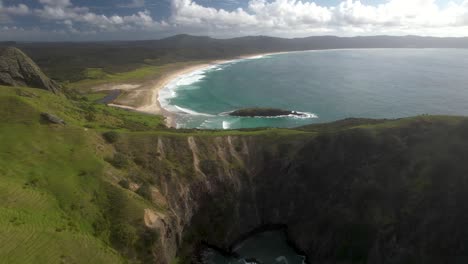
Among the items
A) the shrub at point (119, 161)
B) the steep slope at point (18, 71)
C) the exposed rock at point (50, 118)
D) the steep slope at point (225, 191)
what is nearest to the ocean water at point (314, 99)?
the steep slope at point (18, 71)

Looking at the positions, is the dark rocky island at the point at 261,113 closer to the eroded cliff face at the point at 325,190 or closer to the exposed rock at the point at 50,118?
the eroded cliff face at the point at 325,190

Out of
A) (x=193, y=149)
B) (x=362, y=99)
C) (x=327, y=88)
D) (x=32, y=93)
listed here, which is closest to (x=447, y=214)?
(x=193, y=149)

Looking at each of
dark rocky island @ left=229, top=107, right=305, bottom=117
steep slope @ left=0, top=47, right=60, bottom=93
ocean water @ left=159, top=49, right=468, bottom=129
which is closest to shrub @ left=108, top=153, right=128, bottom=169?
steep slope @ left=0, top=47, right=60, bottom=93

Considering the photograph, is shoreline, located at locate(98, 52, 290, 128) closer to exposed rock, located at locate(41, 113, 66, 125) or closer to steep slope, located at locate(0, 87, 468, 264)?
exposed rock, located at locate(41, 113, 66, 125)

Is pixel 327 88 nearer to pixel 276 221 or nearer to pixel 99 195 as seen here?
pixel 276 221

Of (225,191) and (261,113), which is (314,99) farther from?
(225,191)

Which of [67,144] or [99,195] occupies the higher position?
[67,144]
